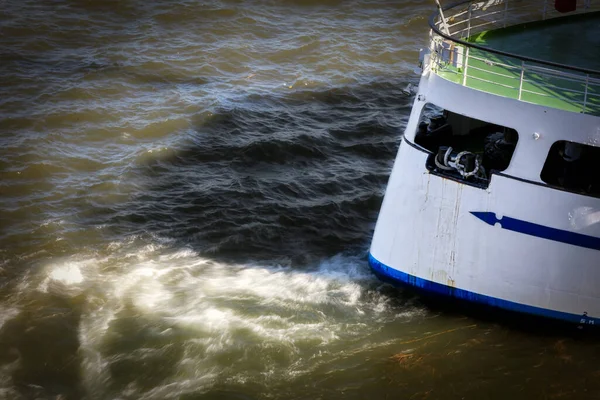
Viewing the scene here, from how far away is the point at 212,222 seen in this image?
14727mm

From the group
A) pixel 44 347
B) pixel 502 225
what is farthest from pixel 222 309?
pixel 502 225

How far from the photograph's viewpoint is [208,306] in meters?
12.4

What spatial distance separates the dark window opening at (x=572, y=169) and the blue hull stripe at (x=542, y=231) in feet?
2.13

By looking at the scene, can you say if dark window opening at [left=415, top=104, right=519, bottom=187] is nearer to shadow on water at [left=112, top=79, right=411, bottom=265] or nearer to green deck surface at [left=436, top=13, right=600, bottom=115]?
green deck surface at [left=436, top=13, right=600, bottom=115]

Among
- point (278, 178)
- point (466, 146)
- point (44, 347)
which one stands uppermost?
point (466, 146)

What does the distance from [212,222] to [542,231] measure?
6.32m

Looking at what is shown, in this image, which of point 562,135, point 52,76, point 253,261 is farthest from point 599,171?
point 52,76

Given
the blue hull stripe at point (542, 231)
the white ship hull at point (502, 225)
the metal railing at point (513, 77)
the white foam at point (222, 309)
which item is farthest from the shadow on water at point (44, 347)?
the metal railing at point (513, 77)

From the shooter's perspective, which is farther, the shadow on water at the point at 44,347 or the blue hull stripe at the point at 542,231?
the shadow on water at the point at 44,347

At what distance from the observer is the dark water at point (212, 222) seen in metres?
11.1

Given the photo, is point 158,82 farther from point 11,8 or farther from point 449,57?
point 449,57

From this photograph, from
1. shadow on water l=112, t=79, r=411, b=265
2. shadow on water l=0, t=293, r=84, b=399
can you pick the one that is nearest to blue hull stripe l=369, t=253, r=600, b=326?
shadow on water l=112, t=79, r=411, b=265

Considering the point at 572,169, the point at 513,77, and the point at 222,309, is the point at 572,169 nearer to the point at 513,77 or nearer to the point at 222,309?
the point at 513,77

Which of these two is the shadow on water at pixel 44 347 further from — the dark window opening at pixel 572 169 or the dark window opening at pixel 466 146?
the dark window opening at pixel 572 169
